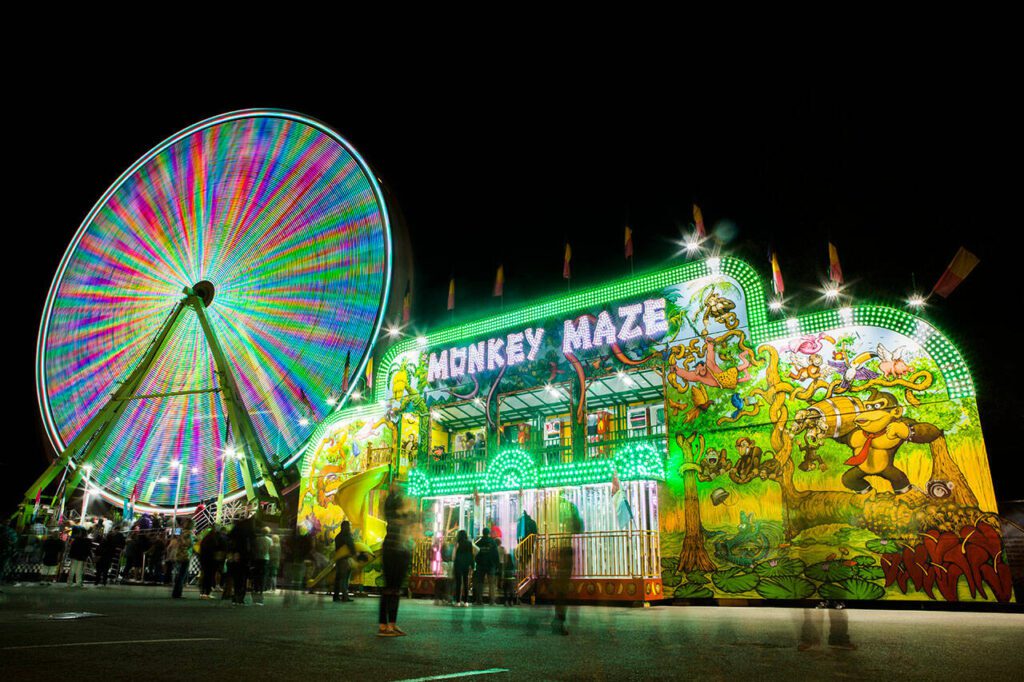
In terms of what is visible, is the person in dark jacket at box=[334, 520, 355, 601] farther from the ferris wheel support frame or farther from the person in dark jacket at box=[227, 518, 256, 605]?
the ferris wheel support frame

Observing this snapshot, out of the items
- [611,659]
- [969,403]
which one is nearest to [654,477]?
[969,403]

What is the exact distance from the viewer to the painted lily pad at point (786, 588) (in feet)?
41.6

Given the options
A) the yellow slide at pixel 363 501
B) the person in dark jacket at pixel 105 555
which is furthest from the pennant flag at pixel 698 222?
the person in dark jacket at pixel 105 555

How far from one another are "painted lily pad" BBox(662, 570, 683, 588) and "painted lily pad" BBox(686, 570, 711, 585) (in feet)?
0.60

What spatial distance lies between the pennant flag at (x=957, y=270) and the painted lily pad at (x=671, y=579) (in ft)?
26.2

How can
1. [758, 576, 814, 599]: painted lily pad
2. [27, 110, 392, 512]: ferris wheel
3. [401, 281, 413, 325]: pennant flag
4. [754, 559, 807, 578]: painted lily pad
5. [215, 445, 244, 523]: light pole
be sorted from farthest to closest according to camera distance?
1. [401, 281, 413, 325]: pennant flag
2. [215, 445, 244, 523]: light pole
3. [27, 110, 392, 512]: ferris wheel
4. [754, 559, 807, 578]: painted lily pad
5. [758, 576, 814, 599]: painted lily pad

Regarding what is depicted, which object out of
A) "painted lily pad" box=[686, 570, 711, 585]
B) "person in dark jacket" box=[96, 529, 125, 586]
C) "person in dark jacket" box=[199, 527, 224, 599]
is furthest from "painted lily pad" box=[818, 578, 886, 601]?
"person in dark jacket" box=[96, 529, 125, 586]

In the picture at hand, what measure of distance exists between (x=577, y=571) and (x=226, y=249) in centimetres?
1604

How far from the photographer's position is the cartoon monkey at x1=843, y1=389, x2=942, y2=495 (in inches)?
491

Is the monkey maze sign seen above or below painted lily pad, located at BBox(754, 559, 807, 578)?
above

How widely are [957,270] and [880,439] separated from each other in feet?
12.7

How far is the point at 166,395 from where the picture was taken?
2117 cm

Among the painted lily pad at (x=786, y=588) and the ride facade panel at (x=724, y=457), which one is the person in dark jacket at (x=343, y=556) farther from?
the painted lily pad at (x=786, y=588)

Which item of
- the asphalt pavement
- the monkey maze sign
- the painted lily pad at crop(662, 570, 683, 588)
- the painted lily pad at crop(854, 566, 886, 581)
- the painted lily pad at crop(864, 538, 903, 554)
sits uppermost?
the monkey maze sign
